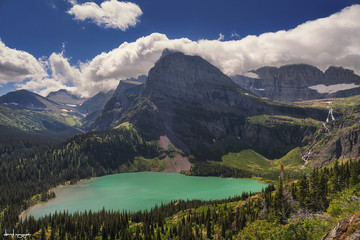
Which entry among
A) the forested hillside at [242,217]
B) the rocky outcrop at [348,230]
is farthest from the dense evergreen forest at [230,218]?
the rocky outcrop at [348,230]

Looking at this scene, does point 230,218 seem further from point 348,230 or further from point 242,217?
point 348,230

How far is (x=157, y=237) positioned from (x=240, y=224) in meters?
39.8

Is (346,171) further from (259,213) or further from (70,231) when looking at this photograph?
(70,231)

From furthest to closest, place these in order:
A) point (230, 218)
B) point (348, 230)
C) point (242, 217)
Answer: point (230, 218), point (242, 217), point (348, 230)

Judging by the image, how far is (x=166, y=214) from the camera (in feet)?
504

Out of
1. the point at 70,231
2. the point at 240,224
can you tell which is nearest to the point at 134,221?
the point at 70,231

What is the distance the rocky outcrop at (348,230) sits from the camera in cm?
2033

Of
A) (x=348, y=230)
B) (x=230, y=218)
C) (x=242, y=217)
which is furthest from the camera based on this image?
(x=230, y=218)

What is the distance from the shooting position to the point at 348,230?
21188 mm

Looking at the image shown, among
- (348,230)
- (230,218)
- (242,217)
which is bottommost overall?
(230,218)

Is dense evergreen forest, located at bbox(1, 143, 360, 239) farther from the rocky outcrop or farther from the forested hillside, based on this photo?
the rocky outcrop

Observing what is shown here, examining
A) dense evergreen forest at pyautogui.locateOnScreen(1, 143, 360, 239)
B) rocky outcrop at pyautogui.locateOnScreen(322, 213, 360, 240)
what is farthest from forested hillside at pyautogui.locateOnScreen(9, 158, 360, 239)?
rocky outcrop at pyautogui.locateOnScreen(322, 213, 360, 240)

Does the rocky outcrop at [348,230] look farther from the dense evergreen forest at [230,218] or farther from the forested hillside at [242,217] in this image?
the dense evergreen forest at [230,218]

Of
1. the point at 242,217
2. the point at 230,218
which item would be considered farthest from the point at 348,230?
the point at 230,218
